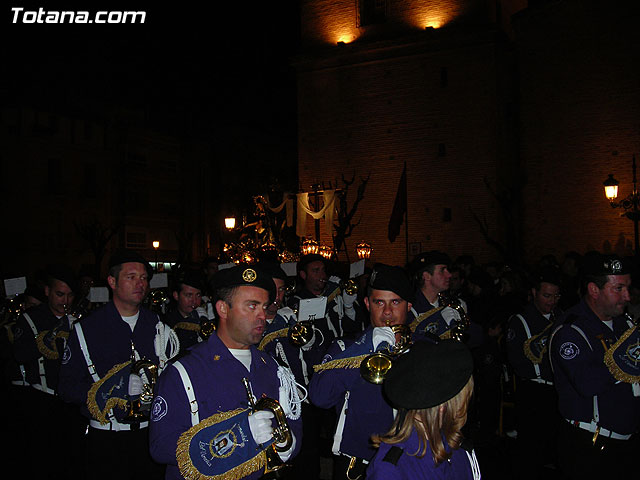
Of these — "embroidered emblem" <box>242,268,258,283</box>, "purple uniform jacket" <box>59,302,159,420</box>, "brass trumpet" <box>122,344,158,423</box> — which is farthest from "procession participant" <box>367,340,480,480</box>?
"purple uniform jacket" <box>59,302,159,420</box>

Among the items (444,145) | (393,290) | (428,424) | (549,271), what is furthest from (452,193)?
(428,424)

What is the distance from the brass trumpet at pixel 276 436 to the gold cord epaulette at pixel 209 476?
0.15ft

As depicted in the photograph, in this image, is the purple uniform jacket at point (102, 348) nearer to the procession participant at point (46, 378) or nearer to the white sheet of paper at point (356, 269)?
the procession participant at point (46, 378)

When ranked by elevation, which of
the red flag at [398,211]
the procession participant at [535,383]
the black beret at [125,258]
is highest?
the red flag at [398,211]

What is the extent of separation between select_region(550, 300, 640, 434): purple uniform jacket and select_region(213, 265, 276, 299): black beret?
276 cm

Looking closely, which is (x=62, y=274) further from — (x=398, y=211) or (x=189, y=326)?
(x=398, y=211)

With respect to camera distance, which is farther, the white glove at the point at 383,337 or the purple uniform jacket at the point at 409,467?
A: the white glove at the point at 383,337

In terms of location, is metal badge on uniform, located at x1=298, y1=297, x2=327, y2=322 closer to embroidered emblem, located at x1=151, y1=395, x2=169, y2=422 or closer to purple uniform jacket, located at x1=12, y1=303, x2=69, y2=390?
embroidered emblem, located at x1=151, y1=395, x2=169, y2=422

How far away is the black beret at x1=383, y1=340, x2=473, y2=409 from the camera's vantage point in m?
2.65

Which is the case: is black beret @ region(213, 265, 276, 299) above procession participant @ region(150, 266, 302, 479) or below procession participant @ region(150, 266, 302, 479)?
above

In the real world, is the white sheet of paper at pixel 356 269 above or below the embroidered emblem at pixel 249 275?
below

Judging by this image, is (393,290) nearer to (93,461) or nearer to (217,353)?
(217,353)

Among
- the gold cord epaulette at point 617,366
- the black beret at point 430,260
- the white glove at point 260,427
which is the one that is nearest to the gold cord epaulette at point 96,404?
the white glove at point 260,427

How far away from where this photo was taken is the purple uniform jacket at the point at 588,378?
4.95 metres
